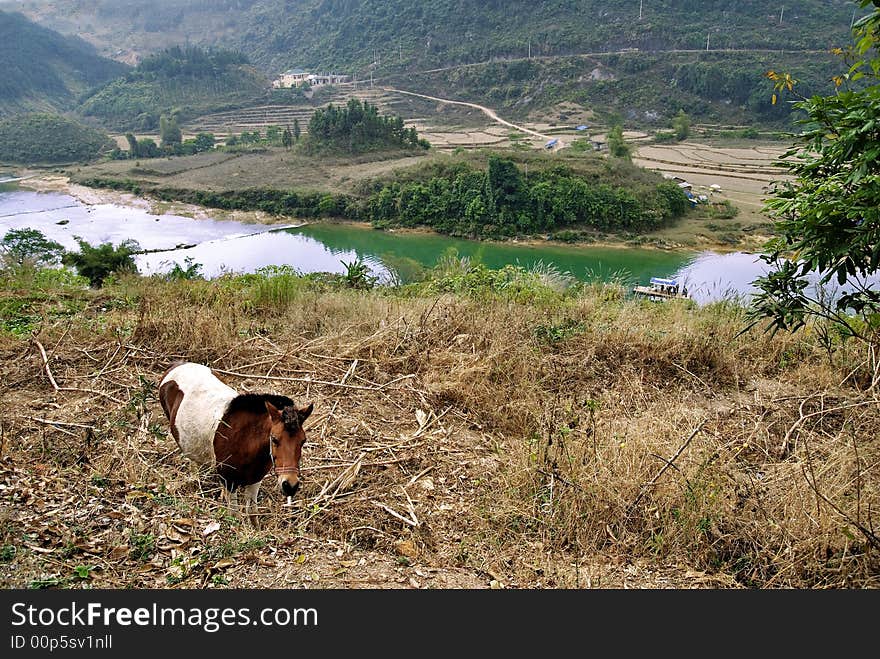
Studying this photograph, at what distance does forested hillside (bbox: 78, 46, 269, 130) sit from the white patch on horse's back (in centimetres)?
7232

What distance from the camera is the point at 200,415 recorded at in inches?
129

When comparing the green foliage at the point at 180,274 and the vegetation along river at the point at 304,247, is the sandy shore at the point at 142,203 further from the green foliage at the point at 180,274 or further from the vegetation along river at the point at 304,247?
the green foliage at the point at 180,274

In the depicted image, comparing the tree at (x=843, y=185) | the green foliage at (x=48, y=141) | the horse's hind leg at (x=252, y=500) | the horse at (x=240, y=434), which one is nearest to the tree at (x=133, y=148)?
the green foliage at (x=48, y=141)

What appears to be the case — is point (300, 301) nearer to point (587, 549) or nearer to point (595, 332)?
point (595, 332)

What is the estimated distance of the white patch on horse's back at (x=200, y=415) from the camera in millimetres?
3227

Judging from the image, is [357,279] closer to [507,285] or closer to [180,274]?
[180,274]

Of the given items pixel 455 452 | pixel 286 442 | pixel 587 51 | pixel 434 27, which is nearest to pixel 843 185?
pixel 455 452

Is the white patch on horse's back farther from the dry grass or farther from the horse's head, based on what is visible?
the horse's head

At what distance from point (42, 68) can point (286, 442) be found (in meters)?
99.7

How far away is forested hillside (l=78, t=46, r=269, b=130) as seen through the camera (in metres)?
68.9

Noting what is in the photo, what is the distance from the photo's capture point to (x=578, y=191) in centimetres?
3150

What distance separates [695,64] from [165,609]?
6603 cm

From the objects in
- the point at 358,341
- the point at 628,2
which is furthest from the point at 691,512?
the point at 628,2

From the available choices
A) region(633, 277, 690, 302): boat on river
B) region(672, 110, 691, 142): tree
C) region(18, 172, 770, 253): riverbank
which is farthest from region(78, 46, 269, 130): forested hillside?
region(633, 277, 690, 302): boat on river
